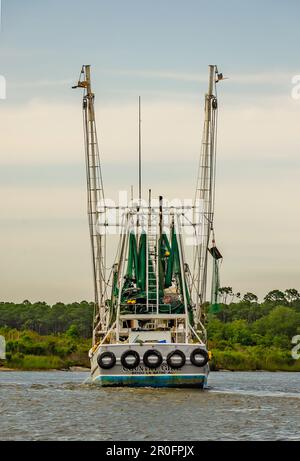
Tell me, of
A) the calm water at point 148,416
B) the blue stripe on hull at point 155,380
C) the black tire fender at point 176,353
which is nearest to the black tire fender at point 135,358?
the blue stripe on hull at point 155,380

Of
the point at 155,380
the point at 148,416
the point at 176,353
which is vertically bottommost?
the point at 148,416

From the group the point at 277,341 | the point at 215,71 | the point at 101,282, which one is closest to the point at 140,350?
the point at 101,282

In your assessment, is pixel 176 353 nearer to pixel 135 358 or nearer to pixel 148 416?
pixel 135 358

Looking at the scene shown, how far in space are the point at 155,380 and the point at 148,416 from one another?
1564 centimetres

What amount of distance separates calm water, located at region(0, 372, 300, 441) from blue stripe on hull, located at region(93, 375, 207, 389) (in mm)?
526

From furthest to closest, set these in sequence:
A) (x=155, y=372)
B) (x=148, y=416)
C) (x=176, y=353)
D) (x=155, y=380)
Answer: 1. (x=155, y=380)
2. (x=155, y=372)
3. (x=176, y=353)
4. (x=148, y=416)

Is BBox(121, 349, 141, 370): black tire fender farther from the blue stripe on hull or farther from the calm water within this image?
the calm water

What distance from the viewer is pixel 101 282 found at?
8569cm

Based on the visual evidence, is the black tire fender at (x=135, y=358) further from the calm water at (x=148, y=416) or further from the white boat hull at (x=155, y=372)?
the calm water at (x=148, y=416)

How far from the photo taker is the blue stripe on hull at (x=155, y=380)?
2466 inches

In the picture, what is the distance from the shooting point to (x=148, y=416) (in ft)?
154

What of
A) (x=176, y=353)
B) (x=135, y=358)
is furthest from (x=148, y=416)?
(x=135, y=358)
